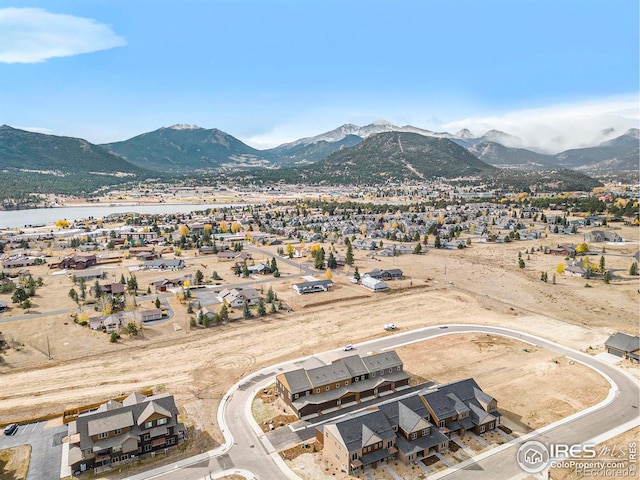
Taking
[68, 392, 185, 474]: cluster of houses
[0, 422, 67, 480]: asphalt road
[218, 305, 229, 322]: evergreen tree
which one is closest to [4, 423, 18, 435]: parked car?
[0, 422, 67, 480]: asphalt road

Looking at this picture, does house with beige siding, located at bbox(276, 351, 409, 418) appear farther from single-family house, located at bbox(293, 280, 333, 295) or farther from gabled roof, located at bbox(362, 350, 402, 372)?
single-family house, located at bbox(293, 280, 333, 295)

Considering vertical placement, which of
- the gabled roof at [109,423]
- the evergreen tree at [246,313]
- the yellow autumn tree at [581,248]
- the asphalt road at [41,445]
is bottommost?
the asphalt road at [41,445]

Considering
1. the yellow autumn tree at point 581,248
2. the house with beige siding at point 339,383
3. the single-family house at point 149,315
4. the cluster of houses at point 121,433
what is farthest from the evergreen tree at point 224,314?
the yellow autumn tree at point 581,248

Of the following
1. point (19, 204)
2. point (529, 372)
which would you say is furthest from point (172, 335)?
point (19, 204)

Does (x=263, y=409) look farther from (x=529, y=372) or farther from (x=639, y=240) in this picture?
(x=639, y=240)

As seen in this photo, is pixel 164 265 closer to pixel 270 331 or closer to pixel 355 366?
pixel 270 331

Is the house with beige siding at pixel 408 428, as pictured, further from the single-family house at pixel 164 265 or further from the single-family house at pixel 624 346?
the single-family house at pixel 164 265

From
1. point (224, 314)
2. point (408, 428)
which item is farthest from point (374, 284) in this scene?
point (408, 428)
